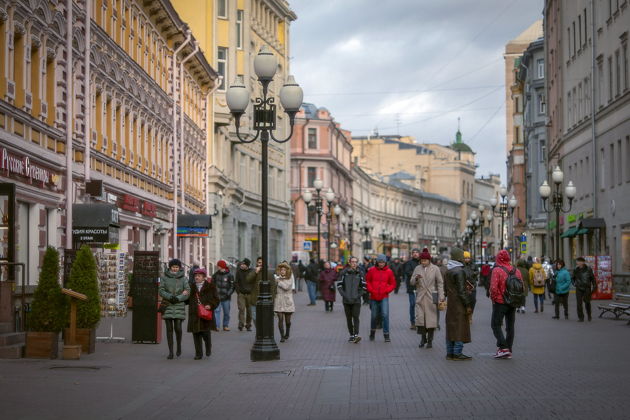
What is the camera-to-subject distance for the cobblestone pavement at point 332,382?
451 inches

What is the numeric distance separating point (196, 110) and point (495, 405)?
40.3m

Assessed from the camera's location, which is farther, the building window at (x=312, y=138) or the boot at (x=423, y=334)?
the building window at (x=312, y=138)

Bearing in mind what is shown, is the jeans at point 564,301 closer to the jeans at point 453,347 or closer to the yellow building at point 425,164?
the jeans at point 453,347

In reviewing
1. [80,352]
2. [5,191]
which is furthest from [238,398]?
[5,191]

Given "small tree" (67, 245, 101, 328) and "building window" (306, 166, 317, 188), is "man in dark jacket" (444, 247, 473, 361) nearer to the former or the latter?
"small tree" (67, 245, 101, 328)

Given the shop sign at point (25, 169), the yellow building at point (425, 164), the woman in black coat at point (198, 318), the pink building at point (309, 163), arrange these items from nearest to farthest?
the woman in black coat at point (198, 318) < the shop sign at point (25, 169) < the pink building at point (309, 163) < the yellow building at point (425, 164)

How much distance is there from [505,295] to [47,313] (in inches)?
265

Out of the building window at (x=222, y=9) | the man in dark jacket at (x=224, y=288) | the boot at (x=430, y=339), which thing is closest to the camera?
the boot at (x=430, y=339)

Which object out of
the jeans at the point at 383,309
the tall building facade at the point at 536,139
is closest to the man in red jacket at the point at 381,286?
the jeans at the point at 383,309

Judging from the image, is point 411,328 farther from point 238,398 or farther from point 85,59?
point 238,398

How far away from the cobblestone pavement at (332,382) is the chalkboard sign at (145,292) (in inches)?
18.1

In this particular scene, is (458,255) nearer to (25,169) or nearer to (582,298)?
Answer: (25,169)

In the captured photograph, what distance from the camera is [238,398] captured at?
12711mm

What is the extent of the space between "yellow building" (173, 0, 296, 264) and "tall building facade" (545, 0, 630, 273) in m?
14.7
